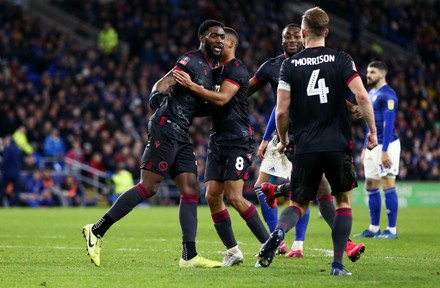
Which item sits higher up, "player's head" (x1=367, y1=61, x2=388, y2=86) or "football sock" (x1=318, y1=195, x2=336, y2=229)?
"player's head" (x1=367, y1=61, x2=388, y2=86)

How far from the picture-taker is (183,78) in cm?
896

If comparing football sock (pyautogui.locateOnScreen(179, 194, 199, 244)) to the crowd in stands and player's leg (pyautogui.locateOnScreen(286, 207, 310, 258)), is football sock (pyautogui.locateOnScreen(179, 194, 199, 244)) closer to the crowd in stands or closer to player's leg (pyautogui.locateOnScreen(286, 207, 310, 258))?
player's leg (pyautogui.locateOnScreen(286, 207, 310, 258))

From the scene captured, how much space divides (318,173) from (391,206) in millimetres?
6355

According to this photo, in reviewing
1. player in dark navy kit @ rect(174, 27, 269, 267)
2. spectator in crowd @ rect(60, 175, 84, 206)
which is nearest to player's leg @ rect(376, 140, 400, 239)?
player in dark navy kit @ rect(174, 27, 269, 267)

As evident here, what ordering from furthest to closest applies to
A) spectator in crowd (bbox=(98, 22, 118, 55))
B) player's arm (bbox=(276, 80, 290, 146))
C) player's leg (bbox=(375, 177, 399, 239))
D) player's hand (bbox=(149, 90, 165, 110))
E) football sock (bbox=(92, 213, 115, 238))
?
spectator in crowd (bbox=(98, 22, 118, 55)) < player's leg (bbox=(375, 177, 399, 239)) < football sock (bbox=(92, 213, 115, 238)) < player's hand (bbox=(149, 90, 165, 110)) < player's arm (bbox=(276, 80, 290, 146))

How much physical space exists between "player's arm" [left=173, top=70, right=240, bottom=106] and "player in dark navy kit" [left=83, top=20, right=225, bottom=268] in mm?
123

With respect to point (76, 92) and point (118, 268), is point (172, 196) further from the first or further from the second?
point (118, 268)

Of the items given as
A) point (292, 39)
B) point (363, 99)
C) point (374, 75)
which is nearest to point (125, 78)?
point (374, 75)

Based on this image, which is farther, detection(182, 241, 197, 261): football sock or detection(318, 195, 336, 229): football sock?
detection(318, 195, 336, 229): football sock

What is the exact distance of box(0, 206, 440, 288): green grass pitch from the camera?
7.76 metres

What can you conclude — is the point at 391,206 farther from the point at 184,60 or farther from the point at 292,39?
the point at 184,60

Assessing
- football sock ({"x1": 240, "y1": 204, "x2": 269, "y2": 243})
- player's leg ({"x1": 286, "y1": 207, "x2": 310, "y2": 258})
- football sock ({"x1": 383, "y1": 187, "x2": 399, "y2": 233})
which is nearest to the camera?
football sock ({"x1": 240, "y1": 204, "x2": 269, "y2": 243})

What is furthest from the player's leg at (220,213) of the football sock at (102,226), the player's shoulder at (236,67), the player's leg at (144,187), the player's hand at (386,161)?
the player's hand at (386,161)

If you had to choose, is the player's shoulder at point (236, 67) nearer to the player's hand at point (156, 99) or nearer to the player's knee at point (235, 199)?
the player's hand at point (156, 99)
